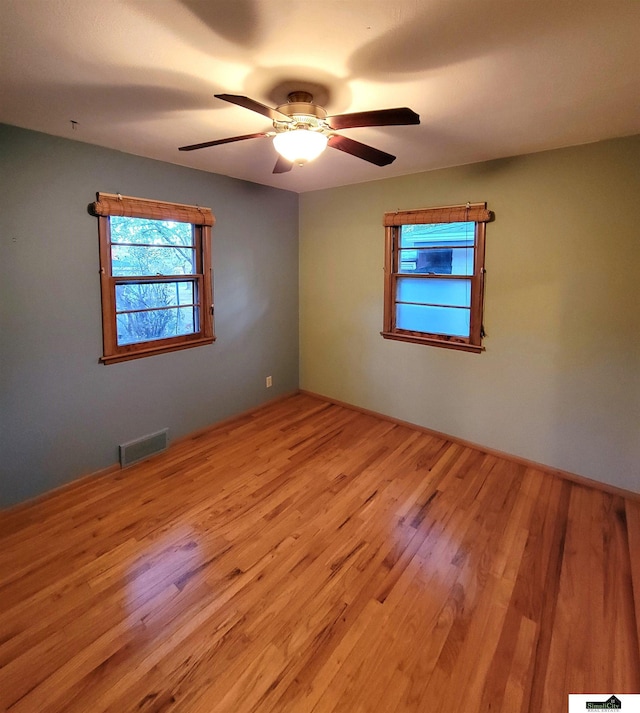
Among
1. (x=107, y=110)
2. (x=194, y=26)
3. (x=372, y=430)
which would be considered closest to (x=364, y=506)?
(x=372, y=430)

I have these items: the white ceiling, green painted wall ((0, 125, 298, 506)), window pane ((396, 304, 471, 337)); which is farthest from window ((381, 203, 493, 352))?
green painted wall ((0, 125, 298, 506))

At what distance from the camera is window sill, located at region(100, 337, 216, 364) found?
3.06 metres

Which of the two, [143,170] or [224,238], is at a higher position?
[143,170]

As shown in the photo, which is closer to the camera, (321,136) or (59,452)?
(321,136)

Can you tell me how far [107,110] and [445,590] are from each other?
122 inches

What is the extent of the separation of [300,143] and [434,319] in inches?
89.6

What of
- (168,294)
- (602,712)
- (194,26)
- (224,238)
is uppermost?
(194,26)

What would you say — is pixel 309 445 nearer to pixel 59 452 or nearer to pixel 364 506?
pixel 364 506

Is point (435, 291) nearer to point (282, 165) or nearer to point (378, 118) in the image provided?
point (282, 165)

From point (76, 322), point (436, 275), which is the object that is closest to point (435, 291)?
point (436, 275)

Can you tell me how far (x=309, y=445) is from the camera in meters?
3.60

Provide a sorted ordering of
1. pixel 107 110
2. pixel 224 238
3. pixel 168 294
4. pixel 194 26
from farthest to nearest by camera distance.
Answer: pixel 224 238 → pixel 168 294 → pixel 107 110 → pixel 194 26

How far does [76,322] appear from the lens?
2848 mm

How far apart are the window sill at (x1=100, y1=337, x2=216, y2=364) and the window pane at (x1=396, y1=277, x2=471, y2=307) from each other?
1.89 metres
